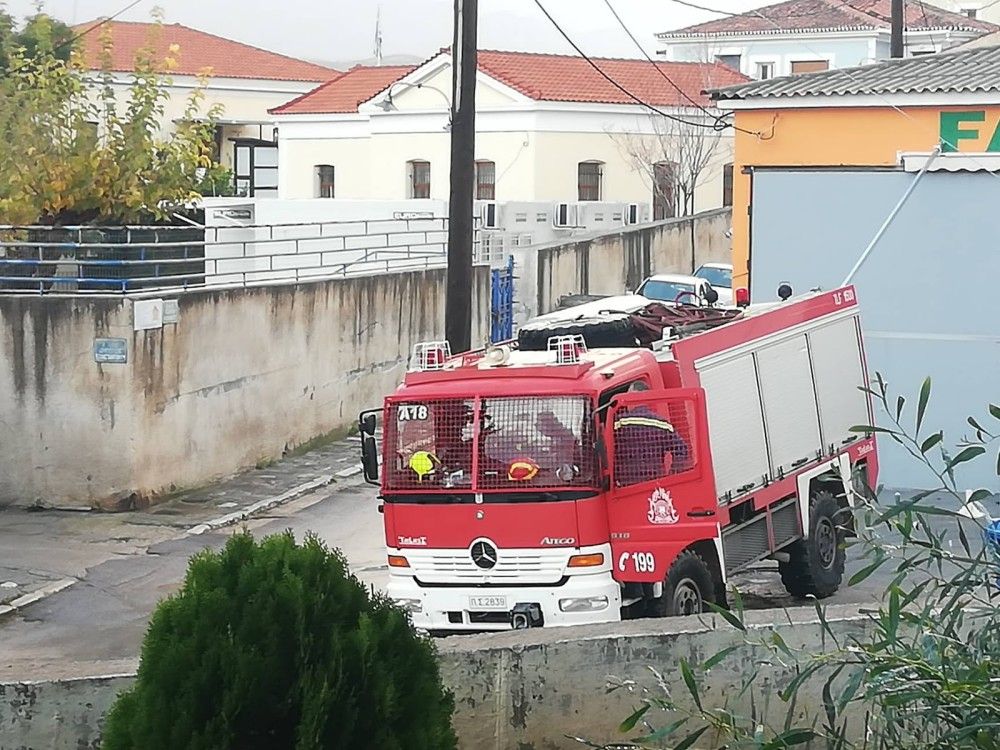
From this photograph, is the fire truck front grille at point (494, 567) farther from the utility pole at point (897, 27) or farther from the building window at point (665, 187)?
the building window at point (665, 187)

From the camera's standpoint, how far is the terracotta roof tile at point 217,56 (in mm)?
67000

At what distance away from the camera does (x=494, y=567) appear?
11453mm

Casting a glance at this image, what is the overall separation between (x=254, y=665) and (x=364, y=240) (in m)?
29.4

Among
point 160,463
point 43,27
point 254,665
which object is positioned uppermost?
A: point 43,27

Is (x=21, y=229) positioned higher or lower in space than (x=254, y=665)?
higher

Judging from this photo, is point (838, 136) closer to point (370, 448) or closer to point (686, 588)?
point (686, 588)

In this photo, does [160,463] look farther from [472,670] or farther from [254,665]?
[254,665]

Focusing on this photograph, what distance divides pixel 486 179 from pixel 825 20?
21.4 meters

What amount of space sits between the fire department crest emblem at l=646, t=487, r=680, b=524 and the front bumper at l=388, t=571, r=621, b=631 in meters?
0.57

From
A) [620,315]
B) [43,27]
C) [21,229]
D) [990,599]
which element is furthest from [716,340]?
[43,27]

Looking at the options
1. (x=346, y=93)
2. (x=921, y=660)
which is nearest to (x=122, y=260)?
(x=921, y=660)

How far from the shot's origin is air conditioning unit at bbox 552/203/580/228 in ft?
124

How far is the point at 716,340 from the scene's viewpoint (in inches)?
502

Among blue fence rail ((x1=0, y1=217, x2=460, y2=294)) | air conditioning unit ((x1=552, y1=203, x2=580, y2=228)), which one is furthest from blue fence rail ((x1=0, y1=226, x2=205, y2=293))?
air conditioning unit ((x1=552, y1=203, x2=580, y2=228))
